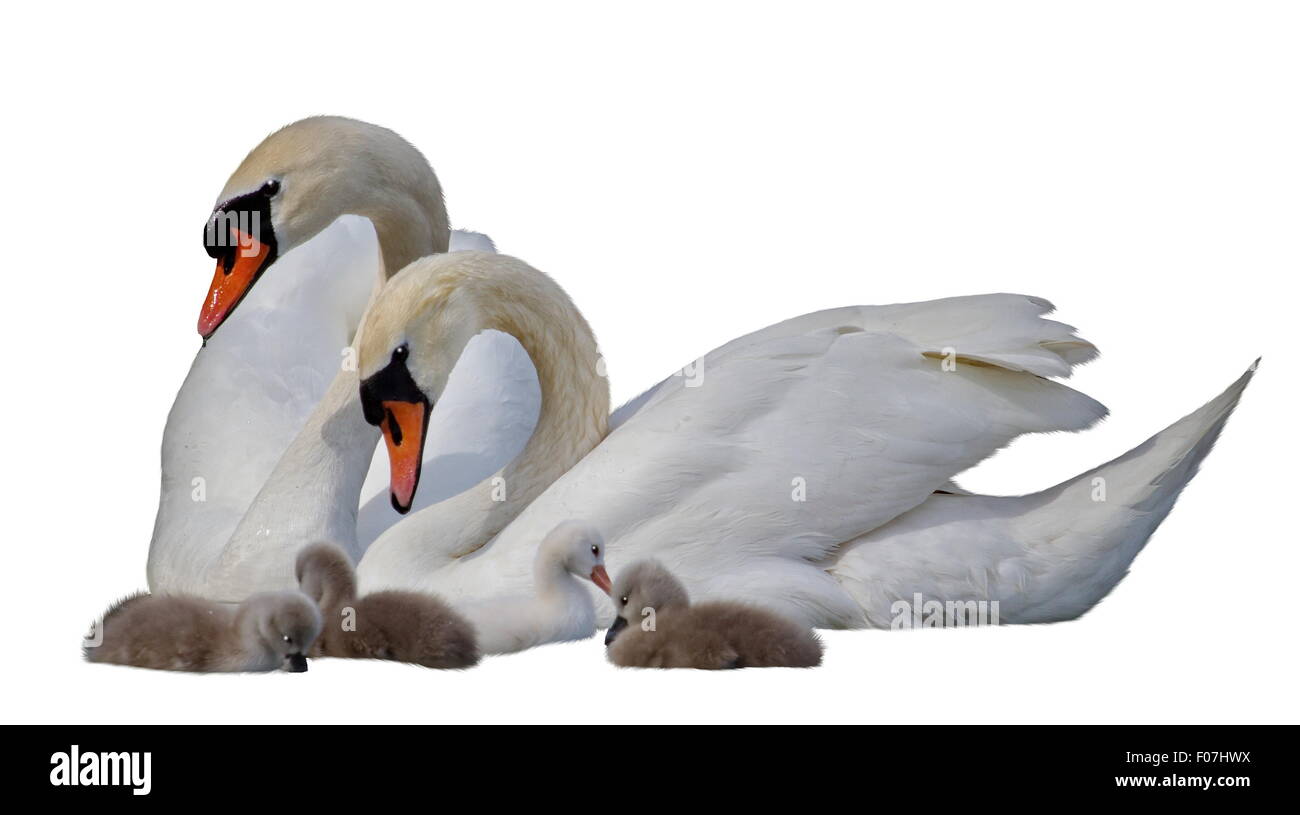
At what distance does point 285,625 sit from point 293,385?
7.97 ft

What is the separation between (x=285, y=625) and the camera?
29.2 feet

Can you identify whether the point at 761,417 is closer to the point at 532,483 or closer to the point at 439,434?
the point at 532,483

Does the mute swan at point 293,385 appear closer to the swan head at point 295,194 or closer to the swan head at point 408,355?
the swan head at point 295,194

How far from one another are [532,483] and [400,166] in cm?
153

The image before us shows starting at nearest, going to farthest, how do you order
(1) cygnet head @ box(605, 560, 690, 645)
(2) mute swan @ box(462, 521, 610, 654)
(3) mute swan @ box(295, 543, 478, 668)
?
(3) mute swan @ box(295, 543, 478, 668) < (1) cygnet head @ box(605, 560, 690, 645) < (2) mute swan @ box(462, 521, 610, 654)

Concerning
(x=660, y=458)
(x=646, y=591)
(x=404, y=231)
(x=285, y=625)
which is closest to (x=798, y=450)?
(x=660, y=458)

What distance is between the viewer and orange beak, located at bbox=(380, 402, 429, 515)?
32.1 feet

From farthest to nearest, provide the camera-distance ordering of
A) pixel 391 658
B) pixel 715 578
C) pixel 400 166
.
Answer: pixel 400 166
pixel 715 578
pixel 391 658

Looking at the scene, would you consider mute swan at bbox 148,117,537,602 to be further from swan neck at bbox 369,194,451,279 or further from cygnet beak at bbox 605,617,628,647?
cygnet beak at bbox 605,617,628,647

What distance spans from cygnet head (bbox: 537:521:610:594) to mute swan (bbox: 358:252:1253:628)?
0.89 ft

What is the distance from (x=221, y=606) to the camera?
9297 millimetres

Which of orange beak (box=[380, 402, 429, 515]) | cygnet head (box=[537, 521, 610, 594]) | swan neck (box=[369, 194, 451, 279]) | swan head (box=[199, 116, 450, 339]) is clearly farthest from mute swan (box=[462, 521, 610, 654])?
swan head (box=[199, 116, 450, 339])

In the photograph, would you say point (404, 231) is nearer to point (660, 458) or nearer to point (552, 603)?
point (660, 458)

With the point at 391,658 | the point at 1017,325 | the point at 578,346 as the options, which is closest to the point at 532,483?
the point at 578,346
